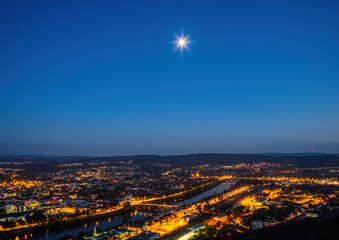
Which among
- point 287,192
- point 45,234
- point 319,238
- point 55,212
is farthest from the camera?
point 287,192

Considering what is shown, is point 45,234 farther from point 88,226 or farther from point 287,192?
point 287,192

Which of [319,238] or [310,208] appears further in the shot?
[310,208]

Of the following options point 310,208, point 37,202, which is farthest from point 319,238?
point 37,202

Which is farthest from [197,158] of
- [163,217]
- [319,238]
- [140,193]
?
[319,238]

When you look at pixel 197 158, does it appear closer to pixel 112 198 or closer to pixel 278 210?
pixel 112 198

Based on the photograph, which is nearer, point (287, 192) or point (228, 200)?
point (228, 200)

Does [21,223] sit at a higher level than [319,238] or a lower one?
lower

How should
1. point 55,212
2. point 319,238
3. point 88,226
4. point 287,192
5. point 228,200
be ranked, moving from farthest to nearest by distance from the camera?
1. point 287,192
2. point 228,200
3. point 55,212
4. point 88,226
5. point 319,238

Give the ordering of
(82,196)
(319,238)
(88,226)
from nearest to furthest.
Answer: (319,238) → (88,226) → (82,196)

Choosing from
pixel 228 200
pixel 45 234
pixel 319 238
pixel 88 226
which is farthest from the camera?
pixel 228 200
